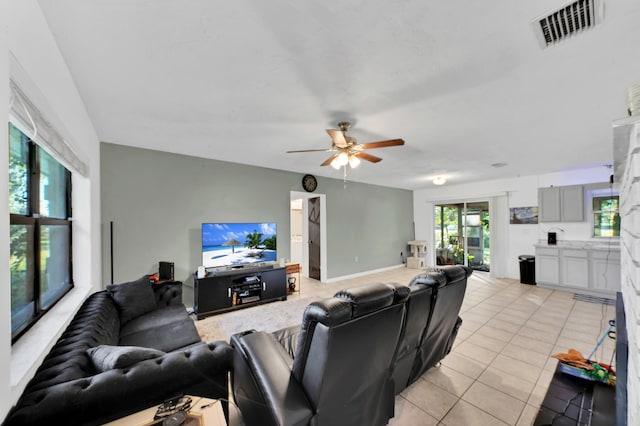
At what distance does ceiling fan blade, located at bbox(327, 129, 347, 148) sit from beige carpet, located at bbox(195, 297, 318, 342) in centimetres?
239

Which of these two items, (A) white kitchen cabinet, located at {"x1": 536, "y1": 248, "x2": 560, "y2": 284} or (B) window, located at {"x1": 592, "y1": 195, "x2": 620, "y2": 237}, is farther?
(A) white kitchen cabinet, located at {"x1": 536, "y1": 248, "x2": 560, "y2": 284}

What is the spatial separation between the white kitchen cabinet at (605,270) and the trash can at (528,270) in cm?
90

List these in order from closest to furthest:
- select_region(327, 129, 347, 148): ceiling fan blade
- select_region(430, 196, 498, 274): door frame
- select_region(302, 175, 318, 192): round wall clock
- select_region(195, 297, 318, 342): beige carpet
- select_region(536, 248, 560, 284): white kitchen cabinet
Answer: select_region(327, 129, 347, 148): ceiling fan blade → select_region(195, 297, 318, 342): beige carpet → select_region(536, 248, 560, 284): white kitchen cabinet → select_region(302, 175, 318, 192): round wall clock → select_region(430, 196, 498, 274): door frame

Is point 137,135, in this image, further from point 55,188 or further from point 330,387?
point 330,387

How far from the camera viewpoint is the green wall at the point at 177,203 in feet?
10.7

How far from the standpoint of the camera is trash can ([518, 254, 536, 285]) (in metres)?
5.34

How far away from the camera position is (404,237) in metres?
7.44

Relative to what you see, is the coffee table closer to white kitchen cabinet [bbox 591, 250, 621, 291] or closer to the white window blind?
the white window blind

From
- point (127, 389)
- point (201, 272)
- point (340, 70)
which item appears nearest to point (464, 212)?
point (340, 70)

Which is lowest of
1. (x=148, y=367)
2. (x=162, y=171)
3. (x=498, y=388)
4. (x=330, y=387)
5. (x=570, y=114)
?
(x=498, y=388)

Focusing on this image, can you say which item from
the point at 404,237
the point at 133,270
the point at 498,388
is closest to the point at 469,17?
the point at 498,388

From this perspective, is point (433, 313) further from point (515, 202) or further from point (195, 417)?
point (515, 202)

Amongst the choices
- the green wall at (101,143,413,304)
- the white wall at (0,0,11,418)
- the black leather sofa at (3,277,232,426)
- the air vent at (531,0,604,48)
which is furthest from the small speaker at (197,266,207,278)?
the air vent at (531,0,604,48)

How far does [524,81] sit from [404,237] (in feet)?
19.4
